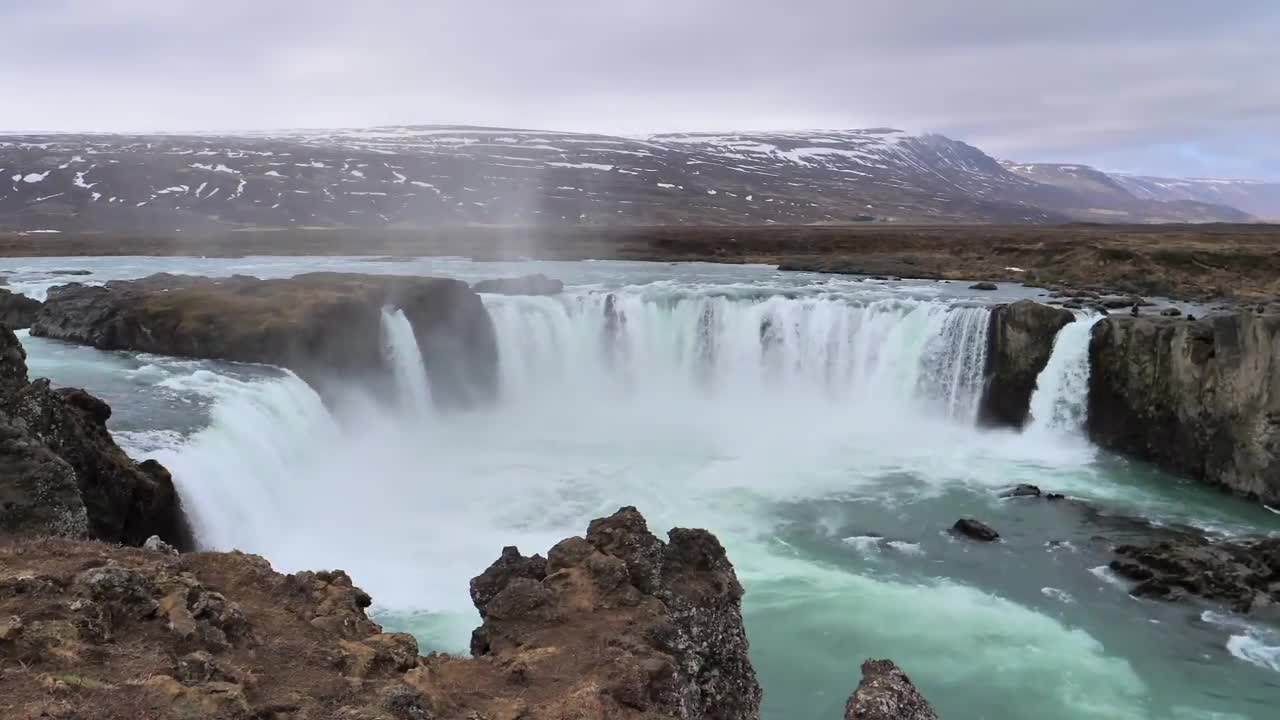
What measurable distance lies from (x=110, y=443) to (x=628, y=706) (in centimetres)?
1122

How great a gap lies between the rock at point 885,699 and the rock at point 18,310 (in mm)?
34620

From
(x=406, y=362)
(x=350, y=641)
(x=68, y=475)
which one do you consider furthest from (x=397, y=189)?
(x=350, y=641)

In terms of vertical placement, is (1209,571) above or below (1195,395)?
below

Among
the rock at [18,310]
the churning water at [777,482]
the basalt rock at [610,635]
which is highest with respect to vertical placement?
the basalt rock at [610,635]

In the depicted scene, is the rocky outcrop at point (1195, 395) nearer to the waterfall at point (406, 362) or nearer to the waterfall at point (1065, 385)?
the waterfall at point (1065, 385)

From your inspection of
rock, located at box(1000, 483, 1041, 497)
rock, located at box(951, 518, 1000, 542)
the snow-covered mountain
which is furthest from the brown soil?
rock, located at box(951, 518, 1000, 542)

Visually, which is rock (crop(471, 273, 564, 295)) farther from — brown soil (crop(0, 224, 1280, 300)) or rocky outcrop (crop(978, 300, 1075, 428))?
brown soil (crop(0, 224, 1280, 300))

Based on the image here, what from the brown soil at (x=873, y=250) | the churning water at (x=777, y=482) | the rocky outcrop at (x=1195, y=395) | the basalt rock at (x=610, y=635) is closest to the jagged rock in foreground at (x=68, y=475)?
the churning water at (x=777, y=482)

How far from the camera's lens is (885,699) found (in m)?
7.03

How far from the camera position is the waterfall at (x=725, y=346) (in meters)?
31.9

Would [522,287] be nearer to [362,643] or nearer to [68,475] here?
[68,475]

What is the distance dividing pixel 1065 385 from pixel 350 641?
84.5ft

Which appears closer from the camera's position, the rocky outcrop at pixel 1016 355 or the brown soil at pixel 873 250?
the rocky outcrop at pixel 1016 355

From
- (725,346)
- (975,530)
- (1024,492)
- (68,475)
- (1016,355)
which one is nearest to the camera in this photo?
(68,475)
